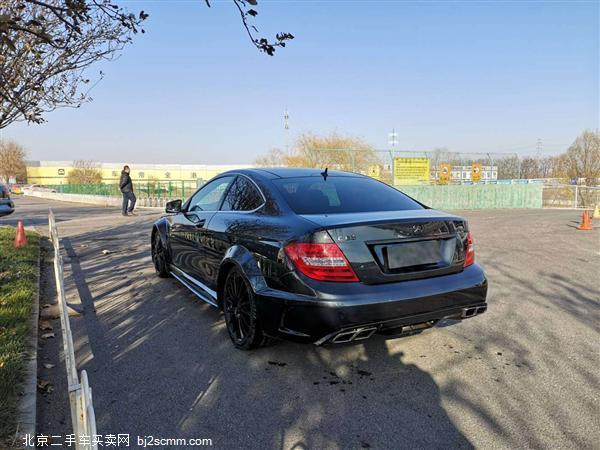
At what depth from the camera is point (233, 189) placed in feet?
14.6

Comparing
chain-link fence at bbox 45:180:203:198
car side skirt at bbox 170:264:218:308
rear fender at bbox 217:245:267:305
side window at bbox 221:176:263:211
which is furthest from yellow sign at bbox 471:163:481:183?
rear fender at bbox 217:245:267:305

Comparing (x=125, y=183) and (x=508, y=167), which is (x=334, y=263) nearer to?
(x=125, y=183)

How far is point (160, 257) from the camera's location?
20.7ft

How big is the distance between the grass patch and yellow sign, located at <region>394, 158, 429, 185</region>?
62.8ft

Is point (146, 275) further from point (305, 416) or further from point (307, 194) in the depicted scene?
point (305, 416)

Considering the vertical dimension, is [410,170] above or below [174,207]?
above

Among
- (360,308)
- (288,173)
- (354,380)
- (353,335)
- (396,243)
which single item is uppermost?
(288,173)

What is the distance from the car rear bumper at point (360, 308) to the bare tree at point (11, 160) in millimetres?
81437

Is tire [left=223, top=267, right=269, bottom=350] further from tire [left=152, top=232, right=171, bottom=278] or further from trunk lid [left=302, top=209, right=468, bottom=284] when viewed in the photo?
tire [left=152, top=232, right=171, bottom=278]

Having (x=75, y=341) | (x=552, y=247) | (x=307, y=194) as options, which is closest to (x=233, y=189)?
(x=307, y=194)

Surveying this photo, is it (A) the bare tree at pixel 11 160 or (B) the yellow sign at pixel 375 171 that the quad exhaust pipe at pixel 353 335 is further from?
(A) the bare tree at pixel 11 160

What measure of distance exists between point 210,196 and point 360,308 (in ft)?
8.74

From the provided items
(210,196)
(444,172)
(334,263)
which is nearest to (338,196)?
(334,263)

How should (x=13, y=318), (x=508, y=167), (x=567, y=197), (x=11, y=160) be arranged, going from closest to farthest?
(x=13, y=318), (x=508, y=167), (x=567, y=197), (x=11, y=160)
